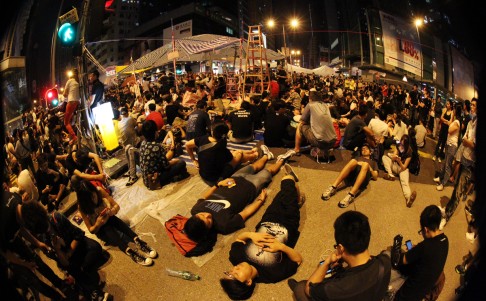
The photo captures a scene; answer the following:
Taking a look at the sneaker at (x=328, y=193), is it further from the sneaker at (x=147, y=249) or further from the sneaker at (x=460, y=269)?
the sneaker at (x=147, y=249)

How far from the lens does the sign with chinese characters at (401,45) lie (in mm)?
1441

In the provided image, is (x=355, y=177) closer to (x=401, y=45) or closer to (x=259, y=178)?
(x=401, y=45)

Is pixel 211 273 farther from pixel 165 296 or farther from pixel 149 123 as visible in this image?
pixel 149 123

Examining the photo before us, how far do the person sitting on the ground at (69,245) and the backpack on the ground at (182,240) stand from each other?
21.0 inches

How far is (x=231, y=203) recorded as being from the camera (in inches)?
116

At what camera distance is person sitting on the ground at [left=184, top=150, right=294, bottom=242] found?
93.9 inches

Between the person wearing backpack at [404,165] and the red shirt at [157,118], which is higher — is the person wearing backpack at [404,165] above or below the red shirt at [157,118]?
below

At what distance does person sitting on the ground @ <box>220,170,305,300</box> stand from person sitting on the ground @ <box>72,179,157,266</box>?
0.64m

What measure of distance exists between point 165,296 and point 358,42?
200cm

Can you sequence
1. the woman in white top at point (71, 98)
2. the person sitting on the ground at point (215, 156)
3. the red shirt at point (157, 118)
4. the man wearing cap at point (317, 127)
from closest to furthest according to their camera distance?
the woman in white top at point (71, 98) < the man wearing cap at point (317, 127) < the person sitting on the ground at point (215, 156) < the red shirt at point (157, 118)

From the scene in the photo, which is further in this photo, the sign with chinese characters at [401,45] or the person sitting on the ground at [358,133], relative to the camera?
the person sitting on the ground at [358,133]

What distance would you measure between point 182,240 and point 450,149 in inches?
69.6

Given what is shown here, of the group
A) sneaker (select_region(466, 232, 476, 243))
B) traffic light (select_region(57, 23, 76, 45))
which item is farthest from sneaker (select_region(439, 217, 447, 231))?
traffic light (select_region(57, 23, 76, 45))

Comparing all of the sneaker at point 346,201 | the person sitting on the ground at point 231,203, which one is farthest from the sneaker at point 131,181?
the sneaker at point 346,201
